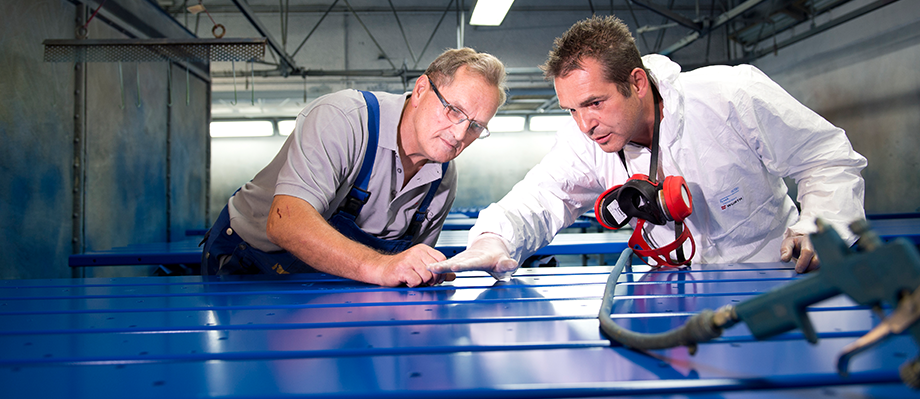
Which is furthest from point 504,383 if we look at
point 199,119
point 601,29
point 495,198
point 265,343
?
point 495,198

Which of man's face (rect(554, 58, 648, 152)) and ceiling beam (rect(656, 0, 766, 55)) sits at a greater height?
ceiling beam (rect(656, 0, 766, 55))

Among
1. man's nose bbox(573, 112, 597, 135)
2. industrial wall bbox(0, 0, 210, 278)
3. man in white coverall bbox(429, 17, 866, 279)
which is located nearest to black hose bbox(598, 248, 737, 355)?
man in white coverall bbox(429, 17, 866, 279)

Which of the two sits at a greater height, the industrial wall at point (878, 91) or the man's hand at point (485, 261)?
the industrial wall at point (878, 91)

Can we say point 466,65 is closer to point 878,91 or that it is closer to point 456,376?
point 456,376

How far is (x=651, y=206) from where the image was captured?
1377mm

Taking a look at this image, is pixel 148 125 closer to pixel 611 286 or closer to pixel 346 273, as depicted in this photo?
pixel 346 273

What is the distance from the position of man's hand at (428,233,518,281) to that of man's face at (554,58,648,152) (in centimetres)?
50

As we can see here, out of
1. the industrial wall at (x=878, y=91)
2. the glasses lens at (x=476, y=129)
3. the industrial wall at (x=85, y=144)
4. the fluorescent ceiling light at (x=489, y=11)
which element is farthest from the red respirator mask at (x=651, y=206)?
the industrial wall at (x=878, y=91)

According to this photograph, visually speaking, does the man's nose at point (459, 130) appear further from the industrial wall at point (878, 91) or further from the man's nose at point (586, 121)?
the industrial wall at point (878, 91)

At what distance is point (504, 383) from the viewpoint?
0.53 metres

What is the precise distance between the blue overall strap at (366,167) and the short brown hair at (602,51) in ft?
1.97

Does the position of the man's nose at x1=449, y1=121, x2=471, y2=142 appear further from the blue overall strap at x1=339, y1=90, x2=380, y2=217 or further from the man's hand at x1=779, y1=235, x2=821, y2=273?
the man's hand at x1=779, y1=235, x2=821, y2=273

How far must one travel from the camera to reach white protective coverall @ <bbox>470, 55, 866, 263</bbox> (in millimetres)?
1449

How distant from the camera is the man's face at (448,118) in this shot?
1624 millimetres
